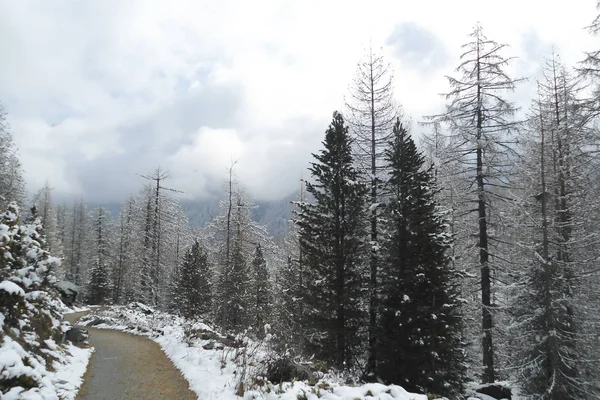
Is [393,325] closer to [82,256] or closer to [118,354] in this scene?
[118,354]

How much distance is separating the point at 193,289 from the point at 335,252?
18.5 metres

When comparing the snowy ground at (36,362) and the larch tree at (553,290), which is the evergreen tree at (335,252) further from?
the snowy ground at (36,362)

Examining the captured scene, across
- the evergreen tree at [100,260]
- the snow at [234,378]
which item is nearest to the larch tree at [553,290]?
the snow at [234,378]

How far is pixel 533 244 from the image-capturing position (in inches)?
500

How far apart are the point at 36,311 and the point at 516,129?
17396 millimetres

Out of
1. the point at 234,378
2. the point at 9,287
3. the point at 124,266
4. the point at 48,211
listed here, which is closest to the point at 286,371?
the point at 234,378

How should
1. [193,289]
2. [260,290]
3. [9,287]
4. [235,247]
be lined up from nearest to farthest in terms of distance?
[9,287]
[235,247]
[193,289]
[260,290]

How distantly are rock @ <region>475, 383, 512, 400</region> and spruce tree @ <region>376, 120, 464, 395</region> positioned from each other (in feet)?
4.69

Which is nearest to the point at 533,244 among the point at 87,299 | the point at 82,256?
the point at 87,299

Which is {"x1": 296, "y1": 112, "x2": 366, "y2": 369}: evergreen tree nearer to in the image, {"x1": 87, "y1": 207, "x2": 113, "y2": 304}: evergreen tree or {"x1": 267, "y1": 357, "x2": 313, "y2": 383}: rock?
{"x1": 267, "y1": 357, "x2": 313, "y2": 383}: rock

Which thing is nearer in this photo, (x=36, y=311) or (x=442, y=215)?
(x=36, y=311)

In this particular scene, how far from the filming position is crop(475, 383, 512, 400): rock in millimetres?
12008

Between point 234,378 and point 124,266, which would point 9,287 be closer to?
point 234,378

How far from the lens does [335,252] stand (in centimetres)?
1343
